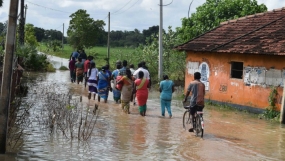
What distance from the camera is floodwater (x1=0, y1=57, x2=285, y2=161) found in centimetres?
1118

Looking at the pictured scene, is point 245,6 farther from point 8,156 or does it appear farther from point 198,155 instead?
point 8,156

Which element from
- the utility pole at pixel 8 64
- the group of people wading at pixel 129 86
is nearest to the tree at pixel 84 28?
the group of people wading at pixel 129 86

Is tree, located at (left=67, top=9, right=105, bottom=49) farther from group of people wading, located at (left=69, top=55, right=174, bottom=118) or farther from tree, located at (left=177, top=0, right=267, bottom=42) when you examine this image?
group of people wading, located at (left=69, top=55, right=174, bottom=118)

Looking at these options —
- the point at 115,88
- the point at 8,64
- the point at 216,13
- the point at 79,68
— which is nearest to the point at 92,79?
the point at 115,88

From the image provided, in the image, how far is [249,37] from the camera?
21.5 m

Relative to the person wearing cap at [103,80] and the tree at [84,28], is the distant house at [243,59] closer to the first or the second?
the person wearing cap at [103,80]

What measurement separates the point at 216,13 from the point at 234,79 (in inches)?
514

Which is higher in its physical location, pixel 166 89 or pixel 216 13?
pixel 216 13

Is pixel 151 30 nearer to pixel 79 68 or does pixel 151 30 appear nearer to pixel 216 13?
pixel 216 13

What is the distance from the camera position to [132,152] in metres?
11.5

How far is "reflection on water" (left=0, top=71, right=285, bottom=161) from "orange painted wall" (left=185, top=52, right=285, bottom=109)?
2166 mm

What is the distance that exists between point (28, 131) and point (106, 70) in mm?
6751

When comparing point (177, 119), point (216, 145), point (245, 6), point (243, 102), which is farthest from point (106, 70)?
point (245, 6)

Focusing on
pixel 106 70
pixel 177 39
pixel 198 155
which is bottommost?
pixel 198 155
